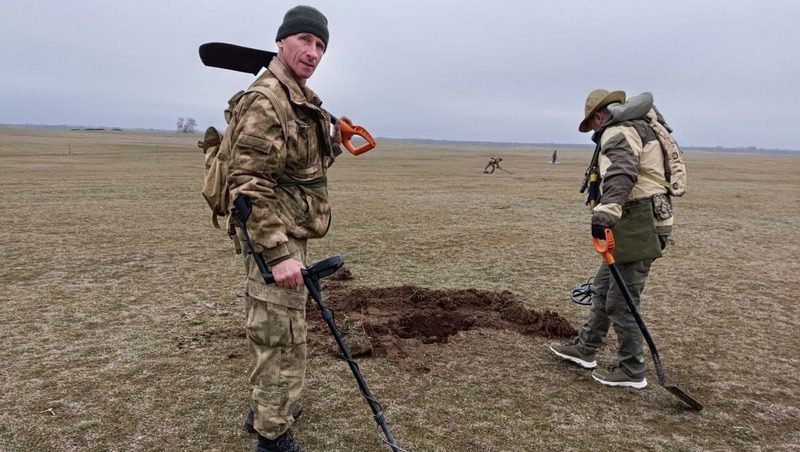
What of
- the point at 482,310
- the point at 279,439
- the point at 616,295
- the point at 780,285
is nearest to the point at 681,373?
the point at 616,295

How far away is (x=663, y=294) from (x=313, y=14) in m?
6.43

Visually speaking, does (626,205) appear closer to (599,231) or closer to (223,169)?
(599,231)

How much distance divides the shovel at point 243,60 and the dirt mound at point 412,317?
2.24 metres

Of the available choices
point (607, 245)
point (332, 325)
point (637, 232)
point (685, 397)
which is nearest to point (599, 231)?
point (607, 245)

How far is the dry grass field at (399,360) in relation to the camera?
3.89 meters

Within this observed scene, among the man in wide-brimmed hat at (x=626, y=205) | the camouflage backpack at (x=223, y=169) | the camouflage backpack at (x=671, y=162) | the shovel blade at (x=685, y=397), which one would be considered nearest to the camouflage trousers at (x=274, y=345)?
the camouflage backpack at (x=223, y=169)

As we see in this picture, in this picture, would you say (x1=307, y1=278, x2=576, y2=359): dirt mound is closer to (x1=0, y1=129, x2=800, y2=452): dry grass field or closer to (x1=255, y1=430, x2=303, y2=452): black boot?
(x1=0, y1=129, x2=800, y2=452): dry grass field

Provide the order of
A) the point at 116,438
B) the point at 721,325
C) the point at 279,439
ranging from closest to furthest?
the point at 279,439
the point at 116,438
the point at 721,325

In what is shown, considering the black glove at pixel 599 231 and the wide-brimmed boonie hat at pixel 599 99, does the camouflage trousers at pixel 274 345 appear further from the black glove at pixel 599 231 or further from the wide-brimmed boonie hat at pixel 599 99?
the wide-brimmed boonie hat at pixel 599 99

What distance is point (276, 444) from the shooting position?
345 centimetres

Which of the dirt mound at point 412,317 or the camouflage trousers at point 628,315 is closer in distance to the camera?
the camouflage trousers at point 628,315

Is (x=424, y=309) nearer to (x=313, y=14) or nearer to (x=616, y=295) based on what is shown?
(x=616, y=295)

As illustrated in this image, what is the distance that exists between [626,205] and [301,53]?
296 centimetres

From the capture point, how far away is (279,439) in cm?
345
